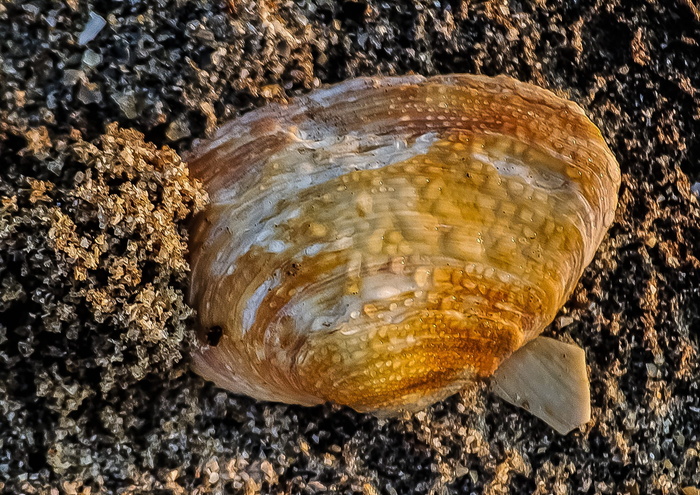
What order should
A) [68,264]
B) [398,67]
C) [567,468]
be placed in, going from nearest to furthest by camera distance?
[68,264] < [398,67] < [567,468]

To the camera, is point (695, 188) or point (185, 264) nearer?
point (185, 264)

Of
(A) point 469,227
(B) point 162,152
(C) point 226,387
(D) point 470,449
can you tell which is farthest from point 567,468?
(B) point 162,152

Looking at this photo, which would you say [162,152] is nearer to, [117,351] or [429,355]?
[117,351]

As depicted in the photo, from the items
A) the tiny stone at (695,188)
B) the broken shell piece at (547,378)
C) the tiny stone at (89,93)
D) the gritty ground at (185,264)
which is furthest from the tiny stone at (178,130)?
the tiny stone at (695,188)

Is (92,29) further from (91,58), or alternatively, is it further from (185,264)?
(185,264)

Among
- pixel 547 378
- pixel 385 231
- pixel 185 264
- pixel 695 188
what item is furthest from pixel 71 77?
pixel 695 188

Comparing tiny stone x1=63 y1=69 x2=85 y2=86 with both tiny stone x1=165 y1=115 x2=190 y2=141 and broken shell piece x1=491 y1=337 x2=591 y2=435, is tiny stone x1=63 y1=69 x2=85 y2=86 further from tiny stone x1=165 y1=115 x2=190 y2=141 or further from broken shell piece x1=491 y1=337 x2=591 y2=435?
broken shell piece x1=491 y1=337 x2=591 y2=435
